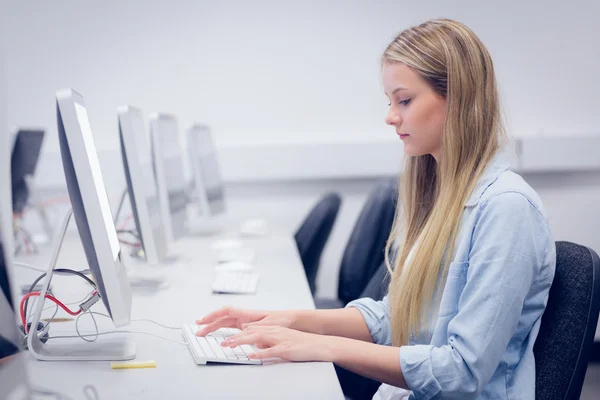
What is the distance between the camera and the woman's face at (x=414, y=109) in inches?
43.8

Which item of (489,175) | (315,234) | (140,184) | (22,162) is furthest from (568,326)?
(22,162)

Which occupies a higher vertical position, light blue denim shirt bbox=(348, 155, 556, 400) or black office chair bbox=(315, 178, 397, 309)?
light blue denim shirt bbox=(348, 155, 556, 400)

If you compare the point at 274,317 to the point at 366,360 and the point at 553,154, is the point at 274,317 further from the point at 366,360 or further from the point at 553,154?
the point at 553,154

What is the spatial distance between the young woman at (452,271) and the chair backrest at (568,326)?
0.02 metres

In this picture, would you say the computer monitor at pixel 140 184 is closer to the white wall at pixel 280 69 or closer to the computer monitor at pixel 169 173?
the computer monitor at pixel 169 173

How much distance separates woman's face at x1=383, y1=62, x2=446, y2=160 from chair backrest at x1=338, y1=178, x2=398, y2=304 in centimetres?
92

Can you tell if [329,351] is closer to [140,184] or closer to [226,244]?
[140,184]

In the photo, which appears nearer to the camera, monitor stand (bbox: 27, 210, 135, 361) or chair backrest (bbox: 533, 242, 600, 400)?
chair backrest (bbox: 533, 242, 600, 400)

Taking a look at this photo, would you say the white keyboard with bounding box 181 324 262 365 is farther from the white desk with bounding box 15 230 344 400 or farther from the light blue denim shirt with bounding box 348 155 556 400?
the light blue denim shirt with bounding box 348 155 556 400

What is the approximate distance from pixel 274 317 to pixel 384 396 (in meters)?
0.25

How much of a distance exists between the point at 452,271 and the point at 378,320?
29 cm

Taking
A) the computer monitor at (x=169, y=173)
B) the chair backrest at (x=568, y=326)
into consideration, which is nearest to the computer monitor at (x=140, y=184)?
the computer monitor at (x=169, y=173)

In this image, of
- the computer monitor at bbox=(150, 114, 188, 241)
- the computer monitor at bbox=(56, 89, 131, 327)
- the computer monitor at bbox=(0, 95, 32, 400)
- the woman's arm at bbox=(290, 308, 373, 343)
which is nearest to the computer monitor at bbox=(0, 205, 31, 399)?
the computer monitor at bbox=(0, 95, 32, 400)

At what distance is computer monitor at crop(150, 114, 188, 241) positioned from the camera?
1.82 metres
